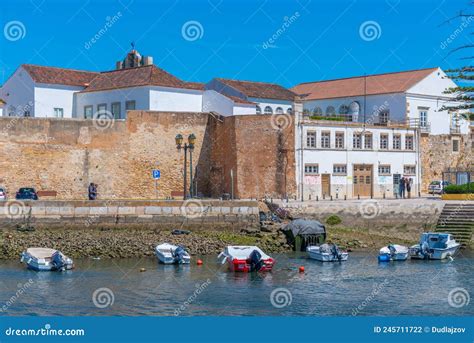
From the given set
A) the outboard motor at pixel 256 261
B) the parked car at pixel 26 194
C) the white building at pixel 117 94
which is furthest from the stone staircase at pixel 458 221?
the parked car at pixel 26 194

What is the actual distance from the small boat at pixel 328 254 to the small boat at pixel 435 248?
330cm

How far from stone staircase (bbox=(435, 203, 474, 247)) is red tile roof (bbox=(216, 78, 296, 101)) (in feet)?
56.3

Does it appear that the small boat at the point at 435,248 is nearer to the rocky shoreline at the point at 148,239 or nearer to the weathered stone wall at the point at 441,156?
the rocky shoreline at the point at 148,239

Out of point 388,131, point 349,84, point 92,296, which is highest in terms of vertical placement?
point 349,84

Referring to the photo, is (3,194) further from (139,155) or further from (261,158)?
(261,158)

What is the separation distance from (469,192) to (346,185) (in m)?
7.81

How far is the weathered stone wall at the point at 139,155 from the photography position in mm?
45875

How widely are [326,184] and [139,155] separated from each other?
11.3m

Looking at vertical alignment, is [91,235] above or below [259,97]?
below

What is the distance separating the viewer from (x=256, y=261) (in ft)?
105

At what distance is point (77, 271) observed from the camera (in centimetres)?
3166

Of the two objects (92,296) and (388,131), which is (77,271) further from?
(388,131)

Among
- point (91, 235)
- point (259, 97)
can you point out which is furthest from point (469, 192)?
point (91, 235)

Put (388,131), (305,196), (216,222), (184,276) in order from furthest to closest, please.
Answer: (388,131), (305,196), (216,222), (184,276)
